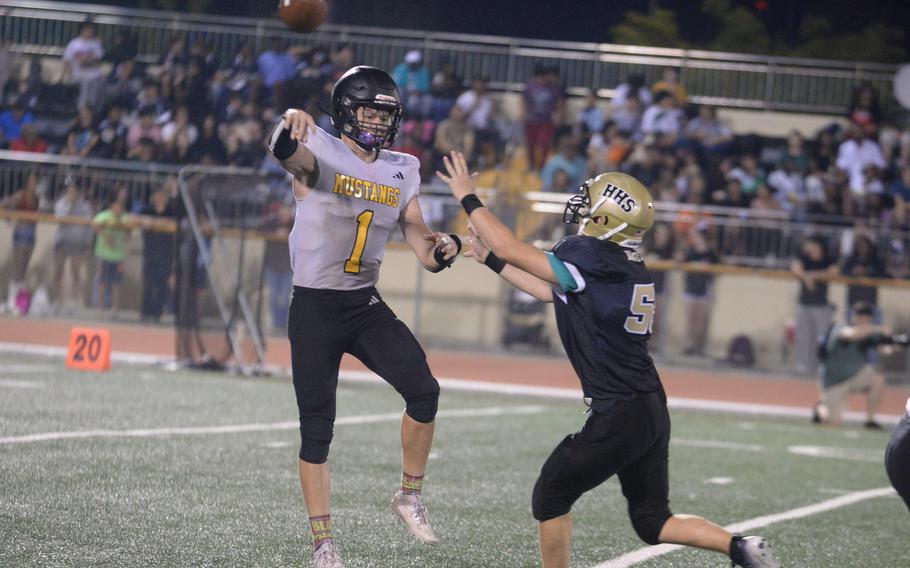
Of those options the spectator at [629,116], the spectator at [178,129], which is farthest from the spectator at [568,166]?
the spectator at [178,129]

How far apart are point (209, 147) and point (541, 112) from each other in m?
4.97

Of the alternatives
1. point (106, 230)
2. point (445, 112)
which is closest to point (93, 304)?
point (106, 230)

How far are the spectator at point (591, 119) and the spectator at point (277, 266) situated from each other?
6.41 m

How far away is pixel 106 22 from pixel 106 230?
699cm

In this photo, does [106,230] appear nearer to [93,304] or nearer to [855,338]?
[93,304]

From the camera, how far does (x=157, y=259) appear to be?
15.4 meters

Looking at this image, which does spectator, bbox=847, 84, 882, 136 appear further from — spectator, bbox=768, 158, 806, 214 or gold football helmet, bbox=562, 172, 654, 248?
gold football helmet, bbox=562, 172, 654, 248

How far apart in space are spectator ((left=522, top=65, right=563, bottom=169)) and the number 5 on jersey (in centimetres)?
1493

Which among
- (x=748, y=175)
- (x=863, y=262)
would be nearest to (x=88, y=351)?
(x=863, y=262)

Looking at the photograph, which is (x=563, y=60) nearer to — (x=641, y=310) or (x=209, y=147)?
(x=209, y=147)

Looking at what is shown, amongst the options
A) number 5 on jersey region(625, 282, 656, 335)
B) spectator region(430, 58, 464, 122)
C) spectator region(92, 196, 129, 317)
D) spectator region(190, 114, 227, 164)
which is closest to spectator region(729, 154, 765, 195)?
spectator region(430, 58, 464, 122)

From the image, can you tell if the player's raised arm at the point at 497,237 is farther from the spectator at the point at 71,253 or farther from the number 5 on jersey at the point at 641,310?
the spectator at the point at 71,253

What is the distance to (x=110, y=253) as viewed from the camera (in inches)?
642

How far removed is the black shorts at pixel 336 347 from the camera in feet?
17.9
